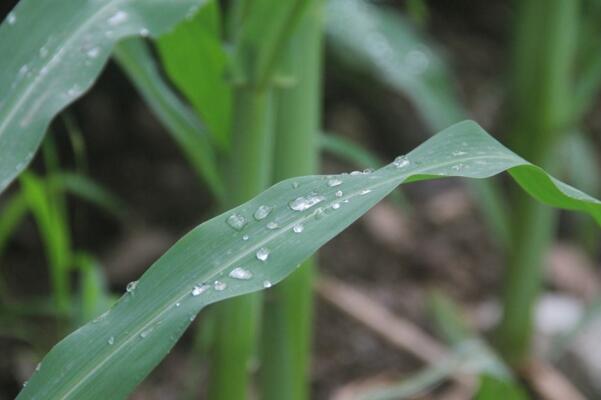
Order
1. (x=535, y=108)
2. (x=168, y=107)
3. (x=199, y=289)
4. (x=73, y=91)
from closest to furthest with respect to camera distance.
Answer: (x=199, y=289) < (x=73, y=91) < (x=168, y=107) < (x=535, y=108)

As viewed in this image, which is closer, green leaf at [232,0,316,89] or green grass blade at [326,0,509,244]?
green leaf at [232,0,316,89]

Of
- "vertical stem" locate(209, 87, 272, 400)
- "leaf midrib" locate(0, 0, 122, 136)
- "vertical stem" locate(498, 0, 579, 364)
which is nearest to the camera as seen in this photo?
"leaf midrib" locate(0, 0, 122, 136)

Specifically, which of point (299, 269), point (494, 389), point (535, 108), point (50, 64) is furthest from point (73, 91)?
point (535, 108)

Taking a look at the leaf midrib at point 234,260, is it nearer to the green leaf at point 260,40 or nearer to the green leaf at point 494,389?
the green leaf at point 260,40

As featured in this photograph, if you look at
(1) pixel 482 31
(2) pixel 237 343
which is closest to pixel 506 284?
(2) pixel 237 343

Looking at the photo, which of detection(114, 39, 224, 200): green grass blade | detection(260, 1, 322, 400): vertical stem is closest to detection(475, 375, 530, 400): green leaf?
detection(260, 1, 322, 400): vertical stem

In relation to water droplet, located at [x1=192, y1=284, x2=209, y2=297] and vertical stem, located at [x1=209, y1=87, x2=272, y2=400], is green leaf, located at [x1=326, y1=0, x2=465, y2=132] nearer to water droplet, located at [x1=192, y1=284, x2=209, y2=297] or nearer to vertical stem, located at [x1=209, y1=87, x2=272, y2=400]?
vertical stem, located at [x1=209, y1=87, x2=272, y2=400]

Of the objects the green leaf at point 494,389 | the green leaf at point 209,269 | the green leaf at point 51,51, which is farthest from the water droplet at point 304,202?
the green leaf at point 494,389

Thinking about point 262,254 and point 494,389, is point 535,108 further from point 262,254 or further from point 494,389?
point 262,254
